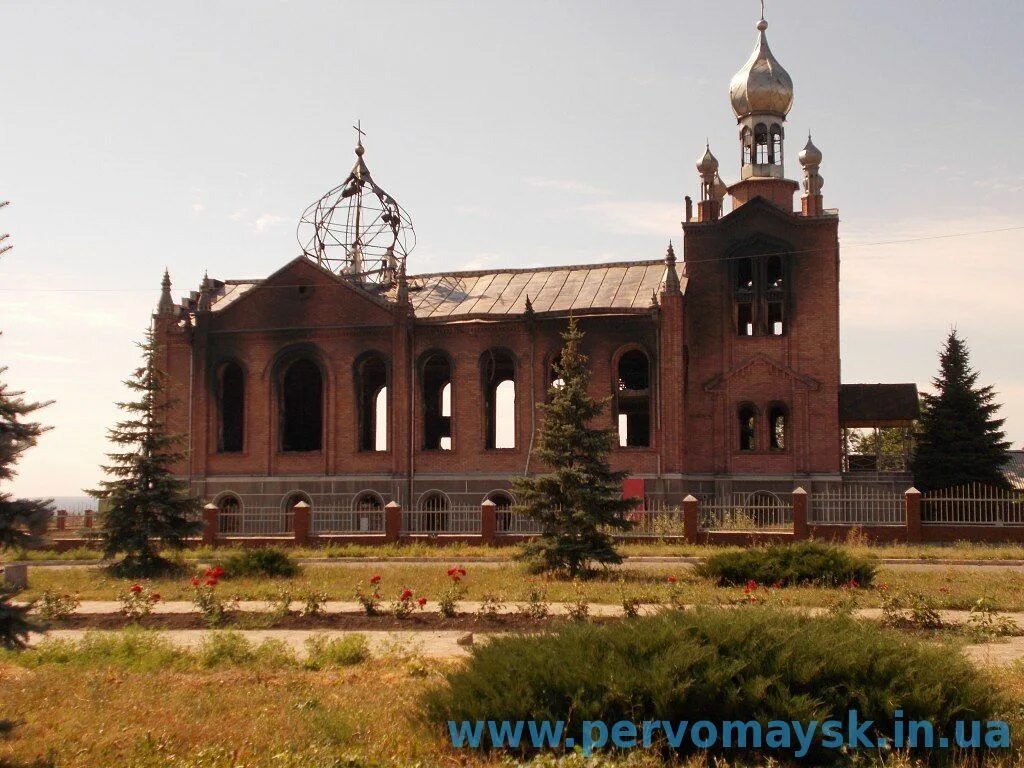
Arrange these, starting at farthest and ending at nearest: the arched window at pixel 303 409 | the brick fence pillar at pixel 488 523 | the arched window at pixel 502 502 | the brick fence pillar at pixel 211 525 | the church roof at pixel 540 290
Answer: the arched window at pixel 303 409 → the church roof at pixel 540 290 → the arched window at pixel 502 502 → the brick fence pillar at pixel 211 525 → the brick fence pillar at pixel 488 523

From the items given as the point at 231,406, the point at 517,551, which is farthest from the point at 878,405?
the point at 231,406

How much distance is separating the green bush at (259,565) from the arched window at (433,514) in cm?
1367

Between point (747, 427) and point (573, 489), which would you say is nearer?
point (573, 489)

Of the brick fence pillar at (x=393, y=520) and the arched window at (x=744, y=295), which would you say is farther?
the arched window at (x=744, y=295)

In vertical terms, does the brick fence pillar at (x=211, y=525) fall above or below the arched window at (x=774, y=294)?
below

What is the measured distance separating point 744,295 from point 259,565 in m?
22.6

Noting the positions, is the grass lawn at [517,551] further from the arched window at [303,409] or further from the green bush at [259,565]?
the arched window at [303,409]

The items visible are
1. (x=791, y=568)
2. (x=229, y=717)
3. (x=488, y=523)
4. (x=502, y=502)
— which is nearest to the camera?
(x=229, y=717)

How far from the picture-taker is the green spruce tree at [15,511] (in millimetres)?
7492

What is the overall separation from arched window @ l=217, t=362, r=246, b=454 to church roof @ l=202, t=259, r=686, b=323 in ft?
8.32

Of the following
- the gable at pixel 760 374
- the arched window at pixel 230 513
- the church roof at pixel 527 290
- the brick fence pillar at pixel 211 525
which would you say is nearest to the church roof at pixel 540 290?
the church roof at pixel 527 290

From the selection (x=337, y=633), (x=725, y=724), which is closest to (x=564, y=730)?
(x=725, y=724)

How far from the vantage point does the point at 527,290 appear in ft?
128

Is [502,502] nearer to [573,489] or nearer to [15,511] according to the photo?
[573,489]
